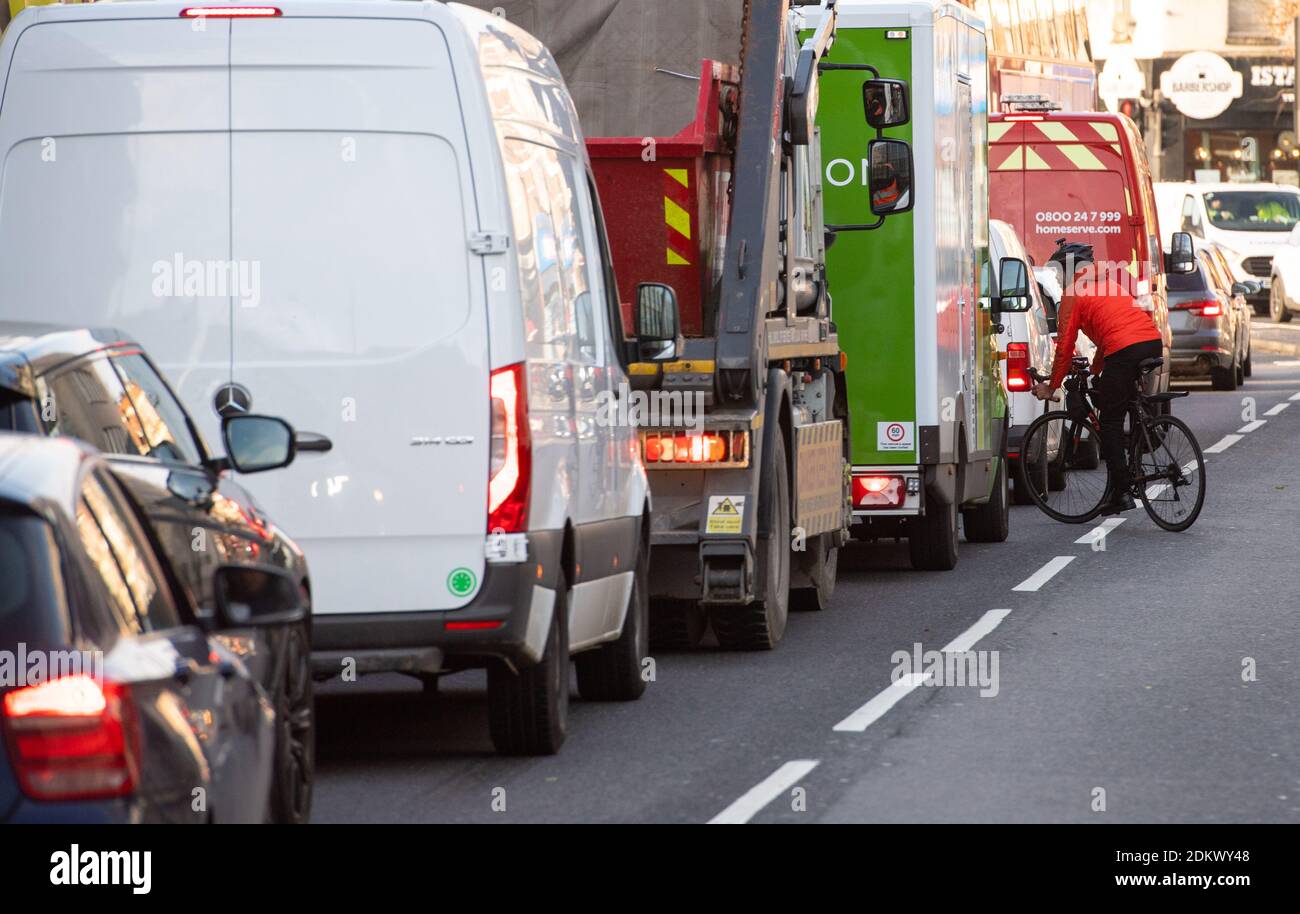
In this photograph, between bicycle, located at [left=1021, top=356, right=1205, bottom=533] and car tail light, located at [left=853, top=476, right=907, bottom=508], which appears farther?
bicycle, located at [left=1021, top=356, right=1205, bottom=533]

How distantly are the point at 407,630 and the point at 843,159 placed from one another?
23.2 ft

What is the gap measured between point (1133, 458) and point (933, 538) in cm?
282

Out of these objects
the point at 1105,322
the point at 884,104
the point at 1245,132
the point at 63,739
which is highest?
the point at 1245,132

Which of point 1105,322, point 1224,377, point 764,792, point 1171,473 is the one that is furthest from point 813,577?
point 1224,377

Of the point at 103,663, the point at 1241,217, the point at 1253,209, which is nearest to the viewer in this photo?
the point at 103,663

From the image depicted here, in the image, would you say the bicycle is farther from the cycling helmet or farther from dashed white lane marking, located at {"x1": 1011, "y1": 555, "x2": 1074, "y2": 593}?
dashed white lane marking, located at {"x1": 1011, "y1": 555, "x2": 1074, "y2": 593}

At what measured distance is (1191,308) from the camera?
32.2 m

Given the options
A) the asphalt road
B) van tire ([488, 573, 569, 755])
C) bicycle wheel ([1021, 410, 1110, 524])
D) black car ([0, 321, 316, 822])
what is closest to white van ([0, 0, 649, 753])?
van tire ([488, 573, 569, 755])

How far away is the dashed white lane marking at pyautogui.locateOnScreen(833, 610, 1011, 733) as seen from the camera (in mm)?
9938

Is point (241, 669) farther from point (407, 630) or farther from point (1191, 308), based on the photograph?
point (1191, 308)

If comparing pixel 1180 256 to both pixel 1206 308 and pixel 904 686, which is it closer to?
pixel 1206 308

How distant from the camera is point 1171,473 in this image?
17.7 meters

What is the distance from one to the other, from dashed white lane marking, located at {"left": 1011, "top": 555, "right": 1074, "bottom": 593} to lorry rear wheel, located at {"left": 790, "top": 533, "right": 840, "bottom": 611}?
1.23m
